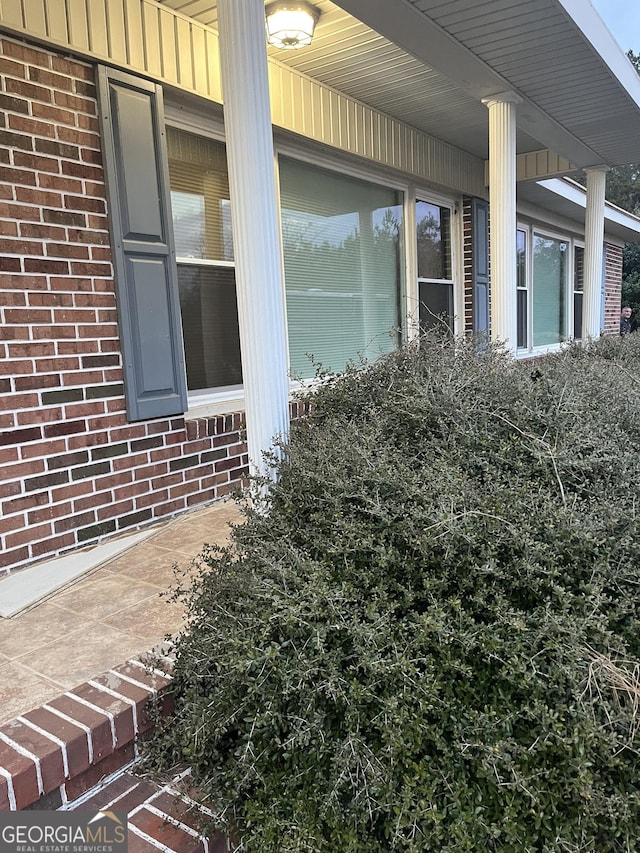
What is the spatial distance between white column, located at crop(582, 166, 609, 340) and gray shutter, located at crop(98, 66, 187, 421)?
451cm

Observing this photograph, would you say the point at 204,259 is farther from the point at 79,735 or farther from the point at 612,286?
the point at 612,286

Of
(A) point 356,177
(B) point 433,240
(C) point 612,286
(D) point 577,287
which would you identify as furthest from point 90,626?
(C) point 612,286

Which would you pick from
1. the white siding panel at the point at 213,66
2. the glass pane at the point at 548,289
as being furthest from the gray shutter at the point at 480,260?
the white siding panel at the point at 213,66

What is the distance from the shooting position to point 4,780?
4.29ft

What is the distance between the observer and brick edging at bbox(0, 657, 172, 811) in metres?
1.36

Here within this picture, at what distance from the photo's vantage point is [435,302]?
605cm

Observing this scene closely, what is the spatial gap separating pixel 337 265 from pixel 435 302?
1.70 m

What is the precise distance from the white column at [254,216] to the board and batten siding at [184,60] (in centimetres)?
99

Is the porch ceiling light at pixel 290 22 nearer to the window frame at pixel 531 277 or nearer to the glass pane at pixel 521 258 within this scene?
the window frame at pixel 531 277

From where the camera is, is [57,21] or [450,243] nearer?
[57,21]

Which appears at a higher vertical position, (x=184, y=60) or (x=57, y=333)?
(x=184, y=60)

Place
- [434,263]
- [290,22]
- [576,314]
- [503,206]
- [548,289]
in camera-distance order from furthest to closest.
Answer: [576,314] < [548,289] < [434,263] < [503,206] < [290,22]

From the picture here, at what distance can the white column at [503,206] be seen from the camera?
12.8 feet

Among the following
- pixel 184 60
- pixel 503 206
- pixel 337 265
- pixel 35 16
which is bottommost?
pixel 337 265
